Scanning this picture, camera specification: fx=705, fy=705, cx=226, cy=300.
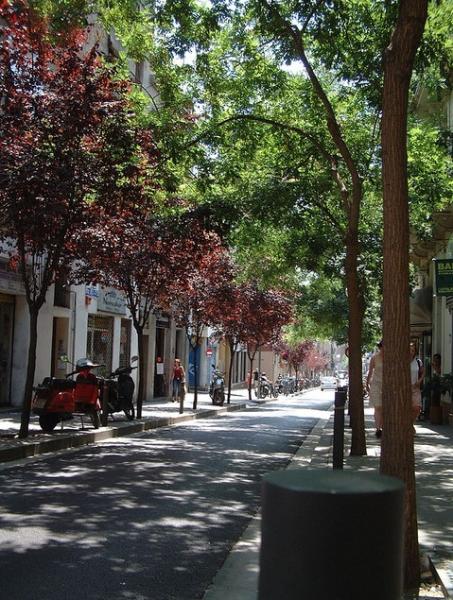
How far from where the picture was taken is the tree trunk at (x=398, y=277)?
4.86 m

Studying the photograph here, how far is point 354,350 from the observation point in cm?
A: 1183

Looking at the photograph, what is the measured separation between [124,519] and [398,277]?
11.9 ft

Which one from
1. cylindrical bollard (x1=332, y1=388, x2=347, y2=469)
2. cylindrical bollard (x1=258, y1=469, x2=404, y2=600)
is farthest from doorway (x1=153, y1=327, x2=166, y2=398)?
cylindrical bollard (x1=258, y1=469, x2=404, y2=600)

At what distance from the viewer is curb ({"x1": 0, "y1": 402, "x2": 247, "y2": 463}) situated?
409 inches

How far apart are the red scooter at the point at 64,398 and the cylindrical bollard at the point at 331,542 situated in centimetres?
1048

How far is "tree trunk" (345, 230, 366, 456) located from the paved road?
1277 mm

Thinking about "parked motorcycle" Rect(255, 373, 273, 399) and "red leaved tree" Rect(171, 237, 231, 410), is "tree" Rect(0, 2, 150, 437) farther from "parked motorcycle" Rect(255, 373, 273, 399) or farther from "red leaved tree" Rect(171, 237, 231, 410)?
"parked motorcycle" Rect(255, 373, 273, 399)

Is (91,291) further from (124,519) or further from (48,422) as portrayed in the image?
(124,519)

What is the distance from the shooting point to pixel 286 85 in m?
13.4

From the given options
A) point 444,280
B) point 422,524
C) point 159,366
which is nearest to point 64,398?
point 422,524

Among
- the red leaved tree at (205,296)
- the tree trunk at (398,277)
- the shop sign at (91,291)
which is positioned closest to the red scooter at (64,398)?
the red leaved tree at (205,296)

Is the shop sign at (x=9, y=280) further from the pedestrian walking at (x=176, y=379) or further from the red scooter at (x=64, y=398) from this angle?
the pedestrian walking at (x=176, y=379)

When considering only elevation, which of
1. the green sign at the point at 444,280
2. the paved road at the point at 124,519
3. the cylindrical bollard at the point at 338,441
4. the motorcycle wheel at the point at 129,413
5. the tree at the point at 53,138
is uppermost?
the tree at the point at 53,138

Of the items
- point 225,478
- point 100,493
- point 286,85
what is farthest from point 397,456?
point 286,85
